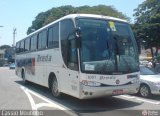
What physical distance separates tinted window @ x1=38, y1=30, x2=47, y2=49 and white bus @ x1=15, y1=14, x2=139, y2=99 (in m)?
2.19

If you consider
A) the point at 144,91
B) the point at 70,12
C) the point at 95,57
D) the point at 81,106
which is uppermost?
the point at 70,12

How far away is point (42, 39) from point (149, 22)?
16573 millimetres

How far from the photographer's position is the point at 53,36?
13.5m

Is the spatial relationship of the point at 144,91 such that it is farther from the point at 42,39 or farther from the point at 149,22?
the point at 149,22

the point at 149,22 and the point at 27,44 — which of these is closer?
the point at 27,44

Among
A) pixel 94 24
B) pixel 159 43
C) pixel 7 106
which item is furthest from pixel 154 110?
pixel 159 43

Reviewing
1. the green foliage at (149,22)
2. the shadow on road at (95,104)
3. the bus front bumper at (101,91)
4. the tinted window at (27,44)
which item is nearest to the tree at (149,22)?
the green foliage at (149,22)

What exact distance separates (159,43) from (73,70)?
19955 mm

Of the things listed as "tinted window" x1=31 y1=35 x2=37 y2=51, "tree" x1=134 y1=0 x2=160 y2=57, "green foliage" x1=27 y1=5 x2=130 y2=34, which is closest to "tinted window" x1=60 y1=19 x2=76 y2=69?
"tinted window" x1=31 y1=35 x2=37 y2=51

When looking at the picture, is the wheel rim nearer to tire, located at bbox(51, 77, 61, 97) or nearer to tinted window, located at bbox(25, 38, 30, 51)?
tire, located at bbox(51, 77, 61, 97)

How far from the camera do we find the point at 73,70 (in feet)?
35.7

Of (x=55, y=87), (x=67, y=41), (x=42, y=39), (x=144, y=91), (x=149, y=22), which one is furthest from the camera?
(x=149, y=22)

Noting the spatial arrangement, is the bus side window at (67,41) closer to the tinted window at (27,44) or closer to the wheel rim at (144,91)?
the wheel rim at (144,91)

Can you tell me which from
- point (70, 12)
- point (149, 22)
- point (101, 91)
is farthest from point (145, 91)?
point (70, 12)
